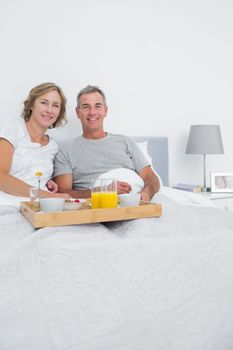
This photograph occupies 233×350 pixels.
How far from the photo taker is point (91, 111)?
7.49 ft

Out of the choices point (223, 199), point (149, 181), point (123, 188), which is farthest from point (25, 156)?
point (223, 199)

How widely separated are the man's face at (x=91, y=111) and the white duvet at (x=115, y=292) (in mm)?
1354

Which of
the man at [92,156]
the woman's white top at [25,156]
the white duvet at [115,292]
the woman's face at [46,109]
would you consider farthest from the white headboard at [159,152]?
the white duvet at [115,292]

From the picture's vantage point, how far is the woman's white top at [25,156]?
2.02 m

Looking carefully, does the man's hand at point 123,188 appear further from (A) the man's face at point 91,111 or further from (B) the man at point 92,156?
(A) the man's face at point 91,111

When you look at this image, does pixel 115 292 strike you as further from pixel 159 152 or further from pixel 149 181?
pixel 159 152

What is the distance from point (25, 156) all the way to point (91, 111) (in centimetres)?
53

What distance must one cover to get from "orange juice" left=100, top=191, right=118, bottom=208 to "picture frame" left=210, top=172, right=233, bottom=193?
1.69m

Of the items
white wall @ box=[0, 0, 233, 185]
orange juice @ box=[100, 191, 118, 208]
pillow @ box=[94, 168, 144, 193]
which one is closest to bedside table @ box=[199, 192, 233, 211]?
white wall @ box=[0, 0, 233, 185]

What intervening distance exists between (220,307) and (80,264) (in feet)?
1.05

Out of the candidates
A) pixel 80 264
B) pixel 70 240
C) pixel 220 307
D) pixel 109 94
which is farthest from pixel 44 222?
pixel 109 94

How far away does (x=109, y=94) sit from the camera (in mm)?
2887

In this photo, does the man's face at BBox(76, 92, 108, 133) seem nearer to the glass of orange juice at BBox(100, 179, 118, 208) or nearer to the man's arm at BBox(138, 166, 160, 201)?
the man's arm at BBox(138, 166, 160, 201)

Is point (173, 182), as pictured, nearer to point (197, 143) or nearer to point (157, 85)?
point (197, 143)
